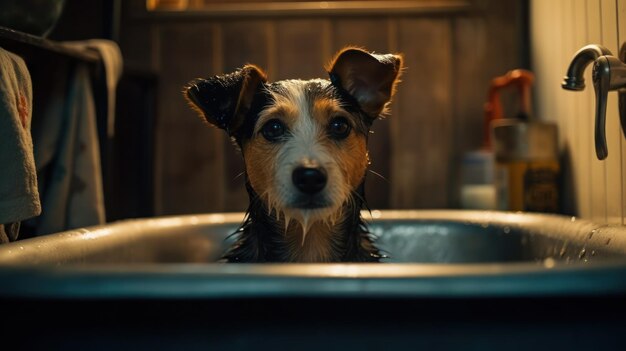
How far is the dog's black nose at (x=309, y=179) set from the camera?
1116 mm

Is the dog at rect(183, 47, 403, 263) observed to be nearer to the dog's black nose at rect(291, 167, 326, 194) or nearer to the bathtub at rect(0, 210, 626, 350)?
the dog's black nose at rect(291, 167, 326, 194)

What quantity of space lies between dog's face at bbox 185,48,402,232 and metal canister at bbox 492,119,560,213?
779mm

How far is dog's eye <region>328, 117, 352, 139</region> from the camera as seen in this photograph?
1.24 meters

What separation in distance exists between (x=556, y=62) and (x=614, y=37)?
2.23 feet

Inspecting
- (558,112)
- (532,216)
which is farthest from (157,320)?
(558,112)

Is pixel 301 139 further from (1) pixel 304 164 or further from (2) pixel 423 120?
(2) pixel 423 120

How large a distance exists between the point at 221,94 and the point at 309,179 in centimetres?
27

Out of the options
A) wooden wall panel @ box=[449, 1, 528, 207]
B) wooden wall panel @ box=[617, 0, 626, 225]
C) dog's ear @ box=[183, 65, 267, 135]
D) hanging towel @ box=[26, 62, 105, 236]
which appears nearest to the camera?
dog's ear @ box=[183, 65, 267, 135]

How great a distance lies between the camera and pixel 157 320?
683 millimetres

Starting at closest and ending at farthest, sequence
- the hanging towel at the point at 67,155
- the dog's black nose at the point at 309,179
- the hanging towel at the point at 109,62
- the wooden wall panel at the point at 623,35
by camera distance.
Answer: the dog's black nose at the point at 309,179
the wooden wall panel at the point at 623,35
the hanging towel at the point at 67,155
the hanging towel at the point at 109,62

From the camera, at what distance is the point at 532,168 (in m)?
1.94

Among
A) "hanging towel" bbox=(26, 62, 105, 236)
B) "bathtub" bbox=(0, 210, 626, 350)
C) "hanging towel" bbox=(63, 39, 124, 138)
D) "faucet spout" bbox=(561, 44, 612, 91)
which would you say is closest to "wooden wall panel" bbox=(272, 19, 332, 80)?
"hanging towel" bbox=(63, 39, 124, 138)

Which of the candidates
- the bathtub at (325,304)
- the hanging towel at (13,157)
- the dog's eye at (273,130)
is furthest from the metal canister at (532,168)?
the hanging towel at (13,157)

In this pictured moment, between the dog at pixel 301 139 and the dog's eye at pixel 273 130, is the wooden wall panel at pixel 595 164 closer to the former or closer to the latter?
the dog at pixel 301 139
